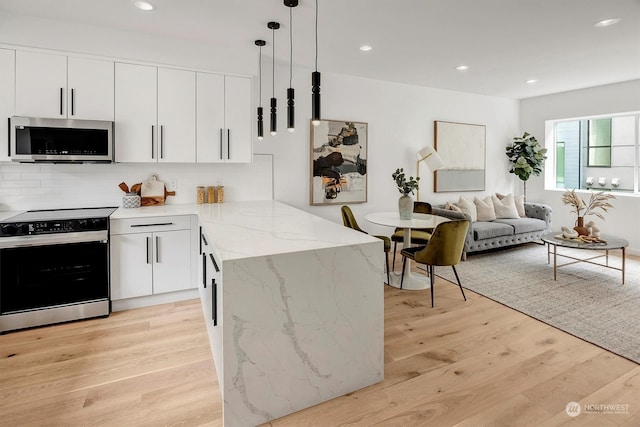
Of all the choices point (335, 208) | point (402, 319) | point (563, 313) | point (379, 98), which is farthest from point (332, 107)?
point (563, 313)

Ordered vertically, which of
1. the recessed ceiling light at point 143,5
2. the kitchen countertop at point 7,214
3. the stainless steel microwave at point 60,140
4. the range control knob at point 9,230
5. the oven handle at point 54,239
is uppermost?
the recessed ceiling light at point 143,5

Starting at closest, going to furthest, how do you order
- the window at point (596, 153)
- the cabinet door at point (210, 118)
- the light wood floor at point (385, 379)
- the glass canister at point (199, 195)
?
the light wood floor at point (385, 379)
the cabinet door at point (210, 118)
the glass canister at point (199, 195)
the window at point (596, 153)

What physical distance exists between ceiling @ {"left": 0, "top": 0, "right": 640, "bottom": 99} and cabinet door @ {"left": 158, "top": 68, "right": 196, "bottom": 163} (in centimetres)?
42

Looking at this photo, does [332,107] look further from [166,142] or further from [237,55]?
[166,142]

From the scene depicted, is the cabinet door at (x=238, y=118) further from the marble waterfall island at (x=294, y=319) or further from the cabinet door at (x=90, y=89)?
the marble waterfall island at (x=294, y=319)

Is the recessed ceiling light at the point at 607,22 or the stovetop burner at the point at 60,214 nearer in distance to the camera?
the stovetop burner at the point at 60,214

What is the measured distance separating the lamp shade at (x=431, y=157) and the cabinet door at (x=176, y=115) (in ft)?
10.9

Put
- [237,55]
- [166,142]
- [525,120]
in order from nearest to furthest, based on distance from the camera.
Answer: [166,142], [237,55], [525,120]

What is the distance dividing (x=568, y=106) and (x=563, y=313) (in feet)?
14.4

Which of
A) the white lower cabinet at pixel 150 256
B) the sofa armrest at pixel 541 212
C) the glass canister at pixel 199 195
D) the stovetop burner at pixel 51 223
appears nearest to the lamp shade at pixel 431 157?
the sofa armrest at pixel 541 212

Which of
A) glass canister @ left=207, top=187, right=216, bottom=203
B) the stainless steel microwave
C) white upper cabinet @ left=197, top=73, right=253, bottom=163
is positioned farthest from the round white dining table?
the stainless steel microwave

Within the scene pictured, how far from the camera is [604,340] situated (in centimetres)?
263

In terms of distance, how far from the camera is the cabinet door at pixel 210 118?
3.64 m

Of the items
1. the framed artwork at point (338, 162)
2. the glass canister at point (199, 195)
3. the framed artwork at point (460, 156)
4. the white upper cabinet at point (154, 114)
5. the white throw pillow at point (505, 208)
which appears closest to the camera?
the white upper cabinet at point (154, 114)
